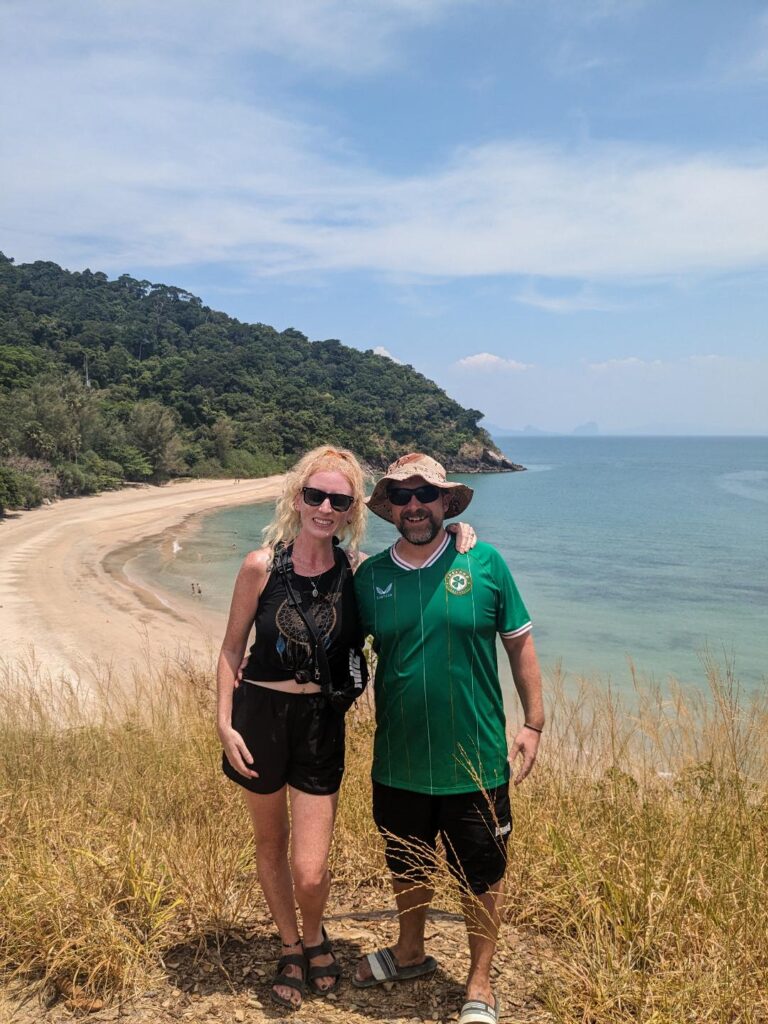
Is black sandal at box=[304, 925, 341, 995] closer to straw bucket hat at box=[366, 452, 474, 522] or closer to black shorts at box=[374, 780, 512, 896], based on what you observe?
black shorts at box=[374, 780, 512, 896]

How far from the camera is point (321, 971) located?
262 cm

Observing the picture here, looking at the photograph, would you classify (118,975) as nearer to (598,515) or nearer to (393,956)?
(393,956)

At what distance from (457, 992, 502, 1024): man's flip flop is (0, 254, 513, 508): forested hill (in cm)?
3847

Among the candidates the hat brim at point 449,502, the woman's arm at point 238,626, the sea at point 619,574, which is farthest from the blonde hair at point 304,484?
the sea at point 619,574

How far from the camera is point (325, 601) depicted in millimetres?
2596

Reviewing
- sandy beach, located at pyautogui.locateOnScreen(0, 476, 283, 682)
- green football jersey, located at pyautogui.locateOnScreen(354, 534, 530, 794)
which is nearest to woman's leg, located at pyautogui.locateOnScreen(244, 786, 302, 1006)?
green football jersey, located at pyautogui.locateOnScreen(354, 534, 530, 794)

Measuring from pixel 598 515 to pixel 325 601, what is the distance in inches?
2044

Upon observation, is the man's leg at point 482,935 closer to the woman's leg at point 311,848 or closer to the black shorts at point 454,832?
the black shorts at point 454,832

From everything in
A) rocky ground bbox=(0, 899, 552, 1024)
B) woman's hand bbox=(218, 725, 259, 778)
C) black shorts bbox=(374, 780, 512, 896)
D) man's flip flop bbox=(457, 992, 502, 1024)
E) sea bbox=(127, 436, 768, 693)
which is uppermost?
woman's hand bbox=(218, 725, 259, 778)

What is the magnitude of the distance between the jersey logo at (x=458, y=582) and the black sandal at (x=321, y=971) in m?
1.39

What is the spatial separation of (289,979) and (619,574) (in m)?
28.0

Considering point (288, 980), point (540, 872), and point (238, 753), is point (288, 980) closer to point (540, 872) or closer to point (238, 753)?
point (238, 753)

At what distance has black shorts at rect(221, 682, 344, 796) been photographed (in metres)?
2.55

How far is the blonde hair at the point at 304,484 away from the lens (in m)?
2.78
